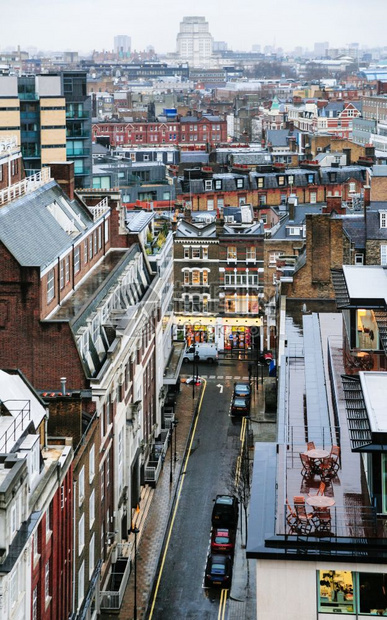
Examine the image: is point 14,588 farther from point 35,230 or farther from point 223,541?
point 35,230

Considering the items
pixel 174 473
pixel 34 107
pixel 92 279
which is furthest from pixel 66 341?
pixel 34 107

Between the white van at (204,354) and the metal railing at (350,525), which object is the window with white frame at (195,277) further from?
the metal railing at (350,525)

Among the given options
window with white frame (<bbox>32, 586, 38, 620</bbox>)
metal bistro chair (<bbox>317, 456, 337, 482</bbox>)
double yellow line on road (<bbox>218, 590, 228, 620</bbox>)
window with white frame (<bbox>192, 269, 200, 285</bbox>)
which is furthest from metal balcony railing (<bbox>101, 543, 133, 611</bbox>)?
window with white frame (<bbox>192, 269, 200, 285</bbox>)

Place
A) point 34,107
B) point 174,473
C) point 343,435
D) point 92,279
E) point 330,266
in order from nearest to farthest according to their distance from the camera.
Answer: point 343,435 < point 92,279 < point 174,473 < point 330,266 < point 34,107

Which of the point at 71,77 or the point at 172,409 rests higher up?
the point at 71,77

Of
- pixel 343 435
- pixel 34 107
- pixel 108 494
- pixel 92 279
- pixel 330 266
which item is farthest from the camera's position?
pixel 34 107

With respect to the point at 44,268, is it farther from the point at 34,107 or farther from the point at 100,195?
the point at 34,107

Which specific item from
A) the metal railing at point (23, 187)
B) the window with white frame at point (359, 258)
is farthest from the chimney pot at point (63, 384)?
the window with white frame at point (359, 258)
